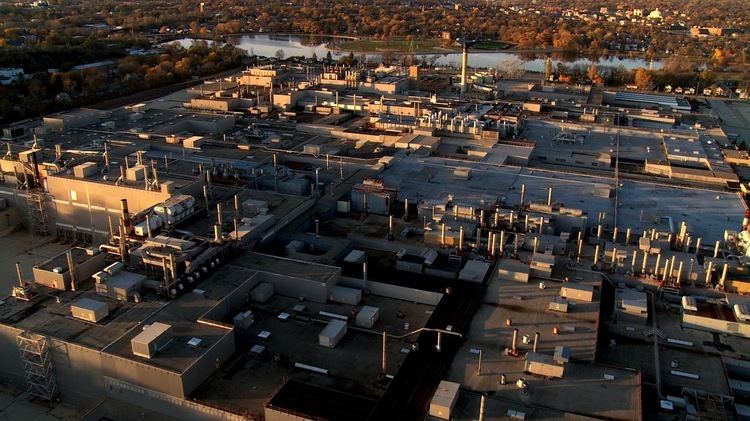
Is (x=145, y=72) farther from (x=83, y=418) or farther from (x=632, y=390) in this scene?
(x=632, y=390)

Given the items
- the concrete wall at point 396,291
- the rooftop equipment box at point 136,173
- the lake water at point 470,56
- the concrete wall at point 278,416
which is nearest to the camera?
the concrete wall at point 278,416

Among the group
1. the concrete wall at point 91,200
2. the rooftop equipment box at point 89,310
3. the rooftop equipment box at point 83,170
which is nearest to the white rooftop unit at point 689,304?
the rooftop equipment box at point 89,310

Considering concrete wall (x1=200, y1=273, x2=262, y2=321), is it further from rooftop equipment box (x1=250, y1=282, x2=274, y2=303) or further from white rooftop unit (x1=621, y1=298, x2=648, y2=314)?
white rooftop unit (x1=621, y1=298, x2=648, y2=314)

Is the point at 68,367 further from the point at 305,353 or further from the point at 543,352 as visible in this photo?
the point at 543,352

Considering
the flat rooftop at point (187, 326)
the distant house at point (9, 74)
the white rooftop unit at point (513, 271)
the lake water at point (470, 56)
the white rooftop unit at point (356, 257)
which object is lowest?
the lake water at point (470, 56)

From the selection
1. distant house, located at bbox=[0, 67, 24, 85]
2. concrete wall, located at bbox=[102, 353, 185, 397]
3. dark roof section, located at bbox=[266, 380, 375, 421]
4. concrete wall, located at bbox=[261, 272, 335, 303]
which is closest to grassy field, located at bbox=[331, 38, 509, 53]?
distant house, located at bbox=[0, 67, 24, 85]

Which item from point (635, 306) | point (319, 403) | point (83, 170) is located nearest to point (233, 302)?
point (319, 403)

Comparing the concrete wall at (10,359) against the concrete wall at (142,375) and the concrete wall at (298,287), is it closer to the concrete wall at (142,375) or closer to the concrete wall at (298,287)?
the concrete wall at (142,375)
